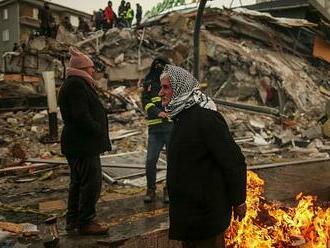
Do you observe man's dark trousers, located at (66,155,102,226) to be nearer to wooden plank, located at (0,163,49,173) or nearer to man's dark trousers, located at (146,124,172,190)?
man's dark trousers, located at (146,124,172,190)

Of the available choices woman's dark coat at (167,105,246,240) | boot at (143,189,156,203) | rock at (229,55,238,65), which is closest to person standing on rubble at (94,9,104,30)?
rock at (229,55,238,65)

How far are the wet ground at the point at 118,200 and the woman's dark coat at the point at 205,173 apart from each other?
1.73 m

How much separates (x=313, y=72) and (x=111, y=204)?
15657 millimetres

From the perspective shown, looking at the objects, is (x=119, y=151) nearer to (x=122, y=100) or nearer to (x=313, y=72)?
(x=122, y=100)

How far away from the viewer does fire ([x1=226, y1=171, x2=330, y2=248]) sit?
4.61m

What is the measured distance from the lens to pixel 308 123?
50.0 ft

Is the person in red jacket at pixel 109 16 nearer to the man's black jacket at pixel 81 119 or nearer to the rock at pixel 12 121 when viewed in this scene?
the rock at pixel 12 121

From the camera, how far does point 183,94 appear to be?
11.1 feet

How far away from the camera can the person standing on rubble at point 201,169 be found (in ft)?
10.7

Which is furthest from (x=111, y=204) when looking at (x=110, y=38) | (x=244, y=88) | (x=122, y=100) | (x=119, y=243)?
(x=110, y=38)

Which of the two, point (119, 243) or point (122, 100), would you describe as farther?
point (122, 100)

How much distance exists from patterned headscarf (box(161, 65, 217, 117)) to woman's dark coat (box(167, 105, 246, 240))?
0.05m

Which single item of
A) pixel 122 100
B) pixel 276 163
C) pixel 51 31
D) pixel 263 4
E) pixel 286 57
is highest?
pixel 263 4

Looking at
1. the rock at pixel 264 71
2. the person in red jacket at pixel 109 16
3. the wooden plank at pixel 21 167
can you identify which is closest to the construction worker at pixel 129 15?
the person in red jacket at pixel 109 16
